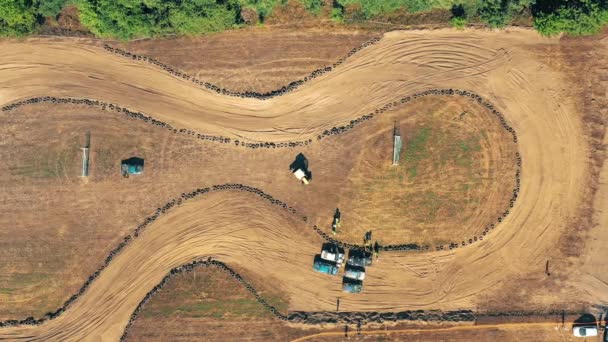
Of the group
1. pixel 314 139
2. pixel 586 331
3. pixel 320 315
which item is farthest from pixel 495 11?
pixel 320 315

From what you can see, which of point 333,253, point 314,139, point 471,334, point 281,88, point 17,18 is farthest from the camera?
point 281,88

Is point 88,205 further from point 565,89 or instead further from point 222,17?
point 565,89

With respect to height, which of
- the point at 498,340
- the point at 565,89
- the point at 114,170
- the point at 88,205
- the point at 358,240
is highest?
the point at 565,89

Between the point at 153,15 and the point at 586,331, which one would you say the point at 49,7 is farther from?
the point at 586,331

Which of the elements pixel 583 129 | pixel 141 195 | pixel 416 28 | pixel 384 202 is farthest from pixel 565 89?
pixel 141 195

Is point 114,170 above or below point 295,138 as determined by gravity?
below

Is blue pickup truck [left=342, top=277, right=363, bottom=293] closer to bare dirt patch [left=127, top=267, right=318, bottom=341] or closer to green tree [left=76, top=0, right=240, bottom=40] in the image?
bare dirt patch [left=127, top=267, right=318, bottom=341]
